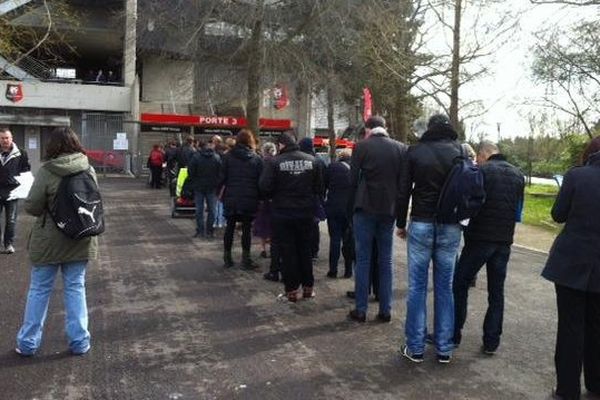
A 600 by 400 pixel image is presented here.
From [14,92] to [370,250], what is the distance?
32150mm

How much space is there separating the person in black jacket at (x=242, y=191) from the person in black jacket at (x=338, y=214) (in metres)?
1.05

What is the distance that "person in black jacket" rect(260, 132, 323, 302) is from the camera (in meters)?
7.41

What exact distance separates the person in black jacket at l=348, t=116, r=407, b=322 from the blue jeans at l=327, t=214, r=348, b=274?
2265mm

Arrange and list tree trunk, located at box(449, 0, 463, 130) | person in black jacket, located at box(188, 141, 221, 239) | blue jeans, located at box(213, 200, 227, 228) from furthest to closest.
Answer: tree trunk, located at box(449, 0, 463, 130) → blue jeans, located at box(213, 200, 227, 228) → person in black jacket, located at box(188, 141, 221, 239)

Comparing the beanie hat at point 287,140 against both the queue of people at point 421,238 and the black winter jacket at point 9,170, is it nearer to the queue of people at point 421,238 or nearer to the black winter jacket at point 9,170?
the queue of people at point 421,238

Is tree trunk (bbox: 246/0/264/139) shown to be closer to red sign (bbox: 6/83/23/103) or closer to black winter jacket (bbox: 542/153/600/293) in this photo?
black winter jacket (bbox: 542/153/600/293)

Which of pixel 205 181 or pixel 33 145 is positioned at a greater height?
pixel 33 145

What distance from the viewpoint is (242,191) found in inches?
364

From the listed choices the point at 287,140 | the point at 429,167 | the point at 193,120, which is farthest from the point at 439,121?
the point at 193,120

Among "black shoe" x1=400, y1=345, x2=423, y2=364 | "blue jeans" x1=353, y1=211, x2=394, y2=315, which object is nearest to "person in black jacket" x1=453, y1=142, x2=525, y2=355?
"black shoe" x1=400, y1=345, x2=423, y2=364

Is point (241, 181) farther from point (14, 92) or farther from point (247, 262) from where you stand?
point (14, 92)

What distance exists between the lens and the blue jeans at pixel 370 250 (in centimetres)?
651

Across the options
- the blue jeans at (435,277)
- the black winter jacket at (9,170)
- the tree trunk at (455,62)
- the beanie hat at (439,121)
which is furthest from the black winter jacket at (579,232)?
the tree trunk at (455,62)

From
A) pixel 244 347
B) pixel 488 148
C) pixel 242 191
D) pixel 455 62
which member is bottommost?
pixel 244 347
